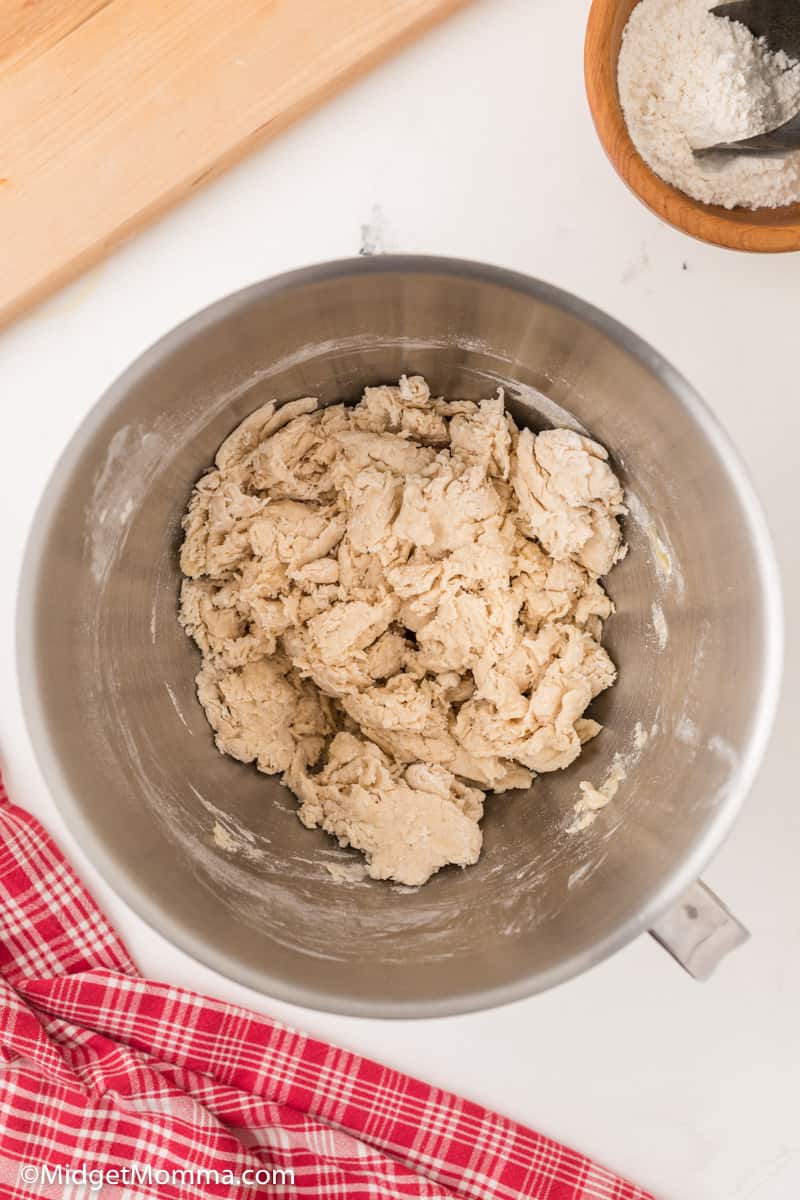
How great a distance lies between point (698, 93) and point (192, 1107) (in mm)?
1480

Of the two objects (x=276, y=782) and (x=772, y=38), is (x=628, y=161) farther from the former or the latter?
(x=276, y=782)

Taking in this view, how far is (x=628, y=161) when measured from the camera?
1.12 m

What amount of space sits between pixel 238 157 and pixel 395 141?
0.21 m

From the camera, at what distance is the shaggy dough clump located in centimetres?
110

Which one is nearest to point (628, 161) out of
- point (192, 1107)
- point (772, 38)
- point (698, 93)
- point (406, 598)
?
point (698, 93)

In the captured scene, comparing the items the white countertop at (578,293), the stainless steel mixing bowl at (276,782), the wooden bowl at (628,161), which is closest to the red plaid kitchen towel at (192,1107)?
the white countertop at (578,293)

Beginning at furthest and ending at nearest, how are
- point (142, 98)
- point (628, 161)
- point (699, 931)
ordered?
point (142, 98) < point (628, 161) < point (699, 931)

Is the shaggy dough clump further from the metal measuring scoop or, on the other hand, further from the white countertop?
the metal measuring scoop

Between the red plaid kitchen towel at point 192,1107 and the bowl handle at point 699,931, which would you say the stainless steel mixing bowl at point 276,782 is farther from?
the red plaid kitchen towel at point 192,1107

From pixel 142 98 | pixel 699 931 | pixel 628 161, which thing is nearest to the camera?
pixel 699 931

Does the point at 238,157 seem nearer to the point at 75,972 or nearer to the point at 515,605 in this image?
the point at 515,605

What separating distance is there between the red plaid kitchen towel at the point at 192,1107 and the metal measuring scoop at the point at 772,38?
4.27 feet

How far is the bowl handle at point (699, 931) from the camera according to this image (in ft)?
3.12

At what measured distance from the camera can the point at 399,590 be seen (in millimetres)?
1107
